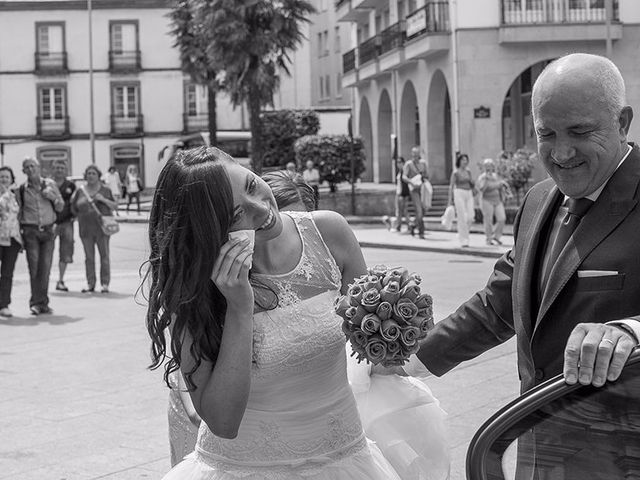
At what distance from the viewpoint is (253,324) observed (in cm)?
312

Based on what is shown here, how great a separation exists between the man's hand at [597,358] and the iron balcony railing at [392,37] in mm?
35905

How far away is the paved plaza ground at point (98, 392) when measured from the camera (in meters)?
6.20

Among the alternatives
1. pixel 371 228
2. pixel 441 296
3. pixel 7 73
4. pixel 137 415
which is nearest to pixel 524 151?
pixel 371 228

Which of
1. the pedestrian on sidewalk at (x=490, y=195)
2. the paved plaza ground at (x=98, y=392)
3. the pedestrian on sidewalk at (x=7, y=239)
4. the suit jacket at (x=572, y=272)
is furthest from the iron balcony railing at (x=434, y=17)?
the suit jacket at (x=572, y=272)

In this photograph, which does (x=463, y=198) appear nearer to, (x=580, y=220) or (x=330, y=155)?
(x=330, y=155)

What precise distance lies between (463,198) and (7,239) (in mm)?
10458

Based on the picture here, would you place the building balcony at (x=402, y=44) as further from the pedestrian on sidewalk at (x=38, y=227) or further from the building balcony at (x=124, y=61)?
the pedestrian on sidewalk at (x=38, y=227)

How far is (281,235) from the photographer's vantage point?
329 centimetres

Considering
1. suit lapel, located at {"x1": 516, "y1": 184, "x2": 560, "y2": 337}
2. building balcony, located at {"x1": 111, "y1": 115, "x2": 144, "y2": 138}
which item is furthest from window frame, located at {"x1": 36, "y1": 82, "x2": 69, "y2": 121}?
suit lapel, located at {"x1": 516, "y1": 184, "x2": 560, "y2": 337}

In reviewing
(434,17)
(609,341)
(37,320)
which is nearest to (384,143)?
(434,17)

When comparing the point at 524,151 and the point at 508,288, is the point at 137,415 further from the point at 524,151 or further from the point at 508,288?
the point at 524,151

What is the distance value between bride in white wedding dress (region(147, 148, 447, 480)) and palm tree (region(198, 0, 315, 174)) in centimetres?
2953

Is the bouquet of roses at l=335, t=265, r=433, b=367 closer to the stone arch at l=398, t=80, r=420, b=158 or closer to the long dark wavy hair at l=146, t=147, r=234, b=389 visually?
the long dark wavy hair at l=146, t=147, r=234, b=389

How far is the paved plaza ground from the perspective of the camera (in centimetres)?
620
